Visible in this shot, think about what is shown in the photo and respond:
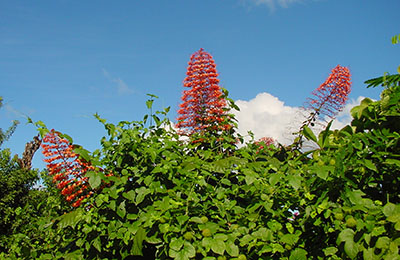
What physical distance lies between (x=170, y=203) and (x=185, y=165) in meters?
0.35

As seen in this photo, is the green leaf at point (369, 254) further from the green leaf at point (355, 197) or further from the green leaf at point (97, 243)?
the green leaf at point (97, 243)

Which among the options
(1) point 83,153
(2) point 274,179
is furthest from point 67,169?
(2) point 274,179

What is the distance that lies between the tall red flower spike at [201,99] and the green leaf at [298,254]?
141 cm

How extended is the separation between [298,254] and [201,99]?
2404mm

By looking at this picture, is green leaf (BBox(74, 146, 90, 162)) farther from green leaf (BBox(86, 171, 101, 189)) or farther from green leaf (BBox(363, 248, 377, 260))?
green leaf (BBox(363, 248, 377, 260))

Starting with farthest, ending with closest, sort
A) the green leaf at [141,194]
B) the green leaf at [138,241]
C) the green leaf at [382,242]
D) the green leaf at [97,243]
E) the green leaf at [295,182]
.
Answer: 1. the green leaf at [97,243]
2. the green leaf at [141,194]
3. the green leaf at [138,241]
4. the green leaf at [295,182]
5. the green leaf at [382,242]

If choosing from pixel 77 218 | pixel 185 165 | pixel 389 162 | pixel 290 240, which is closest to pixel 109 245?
pixel 77 218

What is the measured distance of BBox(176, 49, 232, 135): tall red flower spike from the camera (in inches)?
129

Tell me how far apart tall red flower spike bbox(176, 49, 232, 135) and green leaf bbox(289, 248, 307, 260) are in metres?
1.41

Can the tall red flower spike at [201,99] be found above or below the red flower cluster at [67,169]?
above

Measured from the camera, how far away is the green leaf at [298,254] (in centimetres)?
162

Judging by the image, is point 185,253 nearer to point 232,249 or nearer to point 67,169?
point 232,249

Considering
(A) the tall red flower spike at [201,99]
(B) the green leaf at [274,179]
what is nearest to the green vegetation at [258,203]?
(B) the green leaf at [274,179]

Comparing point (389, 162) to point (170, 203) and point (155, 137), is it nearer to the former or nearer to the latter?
point (170, 203)
